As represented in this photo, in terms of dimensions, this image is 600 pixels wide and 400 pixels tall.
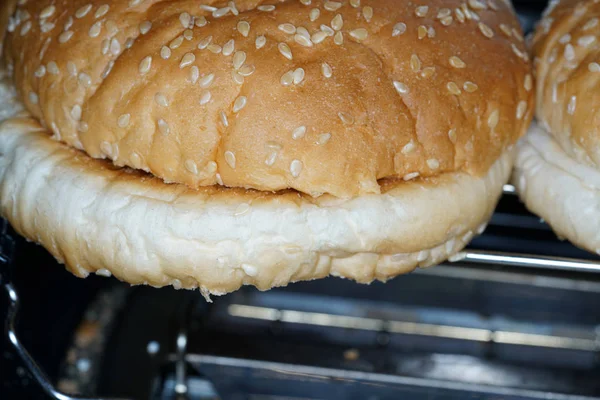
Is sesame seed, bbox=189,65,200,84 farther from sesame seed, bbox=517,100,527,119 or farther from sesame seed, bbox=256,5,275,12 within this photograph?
sesame seed, bbox=517,100,527,119

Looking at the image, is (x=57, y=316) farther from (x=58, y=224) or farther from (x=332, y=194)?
(x=332, y=194)

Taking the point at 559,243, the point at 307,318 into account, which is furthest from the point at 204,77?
the point at 559,243

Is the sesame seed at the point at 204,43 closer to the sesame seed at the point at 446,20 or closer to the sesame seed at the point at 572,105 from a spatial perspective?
the sesame seed at the point at 446,20

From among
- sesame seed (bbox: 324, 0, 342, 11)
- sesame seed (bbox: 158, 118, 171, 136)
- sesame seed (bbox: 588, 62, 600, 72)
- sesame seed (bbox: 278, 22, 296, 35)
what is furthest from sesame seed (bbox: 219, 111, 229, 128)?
sesame seed (bbox: 588, 62, 600, 72)

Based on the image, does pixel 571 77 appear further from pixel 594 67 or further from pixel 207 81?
pixel 207 81

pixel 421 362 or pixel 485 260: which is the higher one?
pixel 485 260

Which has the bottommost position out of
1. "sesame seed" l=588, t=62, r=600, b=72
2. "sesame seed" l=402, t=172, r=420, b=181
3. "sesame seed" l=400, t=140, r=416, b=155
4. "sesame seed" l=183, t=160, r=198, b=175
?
"sesame seed" l=402, t=172, r=420, b=181
